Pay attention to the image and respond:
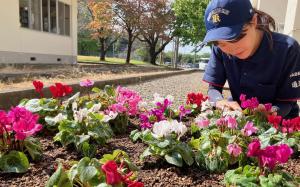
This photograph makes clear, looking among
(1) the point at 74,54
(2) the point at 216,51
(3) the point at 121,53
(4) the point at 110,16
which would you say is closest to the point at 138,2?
(4) the point at 110,16

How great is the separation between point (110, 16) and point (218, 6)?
106 ft

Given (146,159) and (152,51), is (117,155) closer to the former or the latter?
(146,159)

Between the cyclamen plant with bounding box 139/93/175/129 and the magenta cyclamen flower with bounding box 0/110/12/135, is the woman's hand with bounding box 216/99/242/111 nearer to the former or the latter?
the cyclamen plant with bounding box 139/93/175/129

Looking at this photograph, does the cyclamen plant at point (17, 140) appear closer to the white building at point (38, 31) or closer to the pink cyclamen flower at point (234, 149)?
the pink cyclamen flower at point (234, 149)

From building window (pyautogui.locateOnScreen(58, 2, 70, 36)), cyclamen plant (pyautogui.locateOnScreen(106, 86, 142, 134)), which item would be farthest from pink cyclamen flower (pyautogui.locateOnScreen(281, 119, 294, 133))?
building window (pyautogui.locateOnScreen(58, 2, 70, 36))

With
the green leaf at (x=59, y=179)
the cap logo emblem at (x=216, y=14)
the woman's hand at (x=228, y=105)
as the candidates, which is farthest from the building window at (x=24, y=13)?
the green leaf at (x=59, y=179)

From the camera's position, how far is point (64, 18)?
1883cm

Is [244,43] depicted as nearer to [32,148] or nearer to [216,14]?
[216,14]

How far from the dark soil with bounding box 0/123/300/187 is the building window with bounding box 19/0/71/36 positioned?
13.4m

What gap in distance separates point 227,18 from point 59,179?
1460 millimetres

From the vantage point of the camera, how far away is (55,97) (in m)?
2.79

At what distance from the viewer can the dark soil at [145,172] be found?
181 centimetres

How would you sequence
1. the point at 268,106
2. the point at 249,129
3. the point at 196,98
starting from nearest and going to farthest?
the point at 249,129, the point at 268,106, the point at 196,98

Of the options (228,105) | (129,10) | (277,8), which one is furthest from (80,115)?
(129,10)
